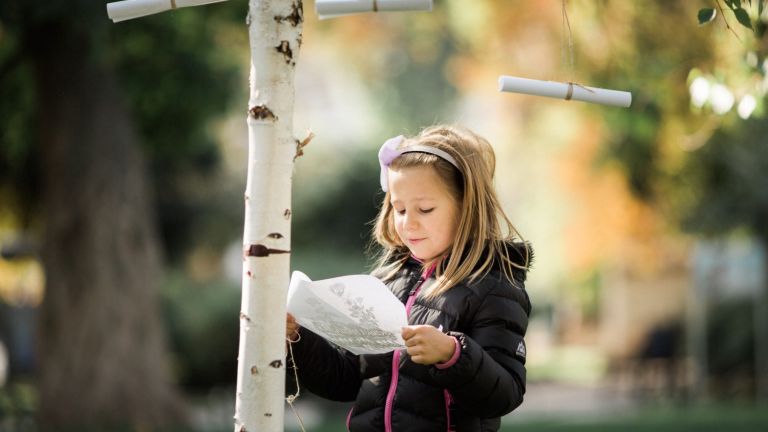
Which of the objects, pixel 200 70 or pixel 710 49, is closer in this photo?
pixel 710 49

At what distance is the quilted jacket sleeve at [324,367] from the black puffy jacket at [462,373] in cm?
13

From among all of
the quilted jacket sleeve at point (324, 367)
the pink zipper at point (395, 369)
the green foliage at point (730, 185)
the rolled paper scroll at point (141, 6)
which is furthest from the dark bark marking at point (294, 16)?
the green foliage at point (730, 185)

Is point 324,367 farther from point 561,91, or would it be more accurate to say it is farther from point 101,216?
point 101,216

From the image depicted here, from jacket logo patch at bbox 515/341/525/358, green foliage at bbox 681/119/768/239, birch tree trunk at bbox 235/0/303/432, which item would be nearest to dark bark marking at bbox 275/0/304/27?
birch tree trunk at bbox 235/0/303/432

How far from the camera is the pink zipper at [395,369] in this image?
260cm

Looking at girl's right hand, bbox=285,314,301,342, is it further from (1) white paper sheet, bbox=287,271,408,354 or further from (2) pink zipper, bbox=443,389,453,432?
(2) pink zipper, bbox=443,389,453,432

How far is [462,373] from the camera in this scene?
2381mm

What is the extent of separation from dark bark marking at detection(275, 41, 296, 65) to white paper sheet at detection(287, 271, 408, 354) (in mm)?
523

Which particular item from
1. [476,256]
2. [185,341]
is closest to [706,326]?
[185,341]

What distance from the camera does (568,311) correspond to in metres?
28.4

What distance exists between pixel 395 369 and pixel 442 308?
7.8 inches

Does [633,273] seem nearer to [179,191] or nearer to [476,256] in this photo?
[179,191]

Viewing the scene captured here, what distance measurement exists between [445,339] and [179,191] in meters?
Result: 14.3

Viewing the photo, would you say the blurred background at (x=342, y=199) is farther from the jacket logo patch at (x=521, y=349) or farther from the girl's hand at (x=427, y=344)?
the girl's hand at (x=427, y=344)
